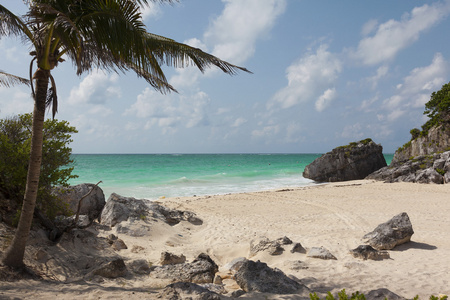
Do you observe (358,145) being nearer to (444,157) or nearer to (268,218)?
(444,157)

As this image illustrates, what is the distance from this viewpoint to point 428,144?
29797 mm

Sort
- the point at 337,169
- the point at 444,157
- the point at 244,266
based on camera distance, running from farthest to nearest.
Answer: the point at 337,169 < the point at 444,157 < the point at 244,266

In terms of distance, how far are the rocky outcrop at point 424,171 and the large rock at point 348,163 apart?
10.9 feet

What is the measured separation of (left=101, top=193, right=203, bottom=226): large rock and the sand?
1.61ft

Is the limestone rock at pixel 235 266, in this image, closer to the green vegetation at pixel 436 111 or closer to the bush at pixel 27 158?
the bush at pixel 27 158

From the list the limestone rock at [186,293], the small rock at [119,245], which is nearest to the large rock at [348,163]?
the small rock at [119,245]

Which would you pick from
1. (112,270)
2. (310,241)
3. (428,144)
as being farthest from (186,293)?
(428,144)

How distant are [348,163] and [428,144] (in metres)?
7.74

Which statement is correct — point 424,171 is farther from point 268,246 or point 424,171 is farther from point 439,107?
point 268,246

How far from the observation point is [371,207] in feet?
48.1

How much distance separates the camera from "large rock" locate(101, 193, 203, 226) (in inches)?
398

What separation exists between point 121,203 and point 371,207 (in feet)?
37.8

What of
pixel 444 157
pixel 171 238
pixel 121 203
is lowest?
pixel 171 238

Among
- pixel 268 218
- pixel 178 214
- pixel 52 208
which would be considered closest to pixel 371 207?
pixel 268 218
